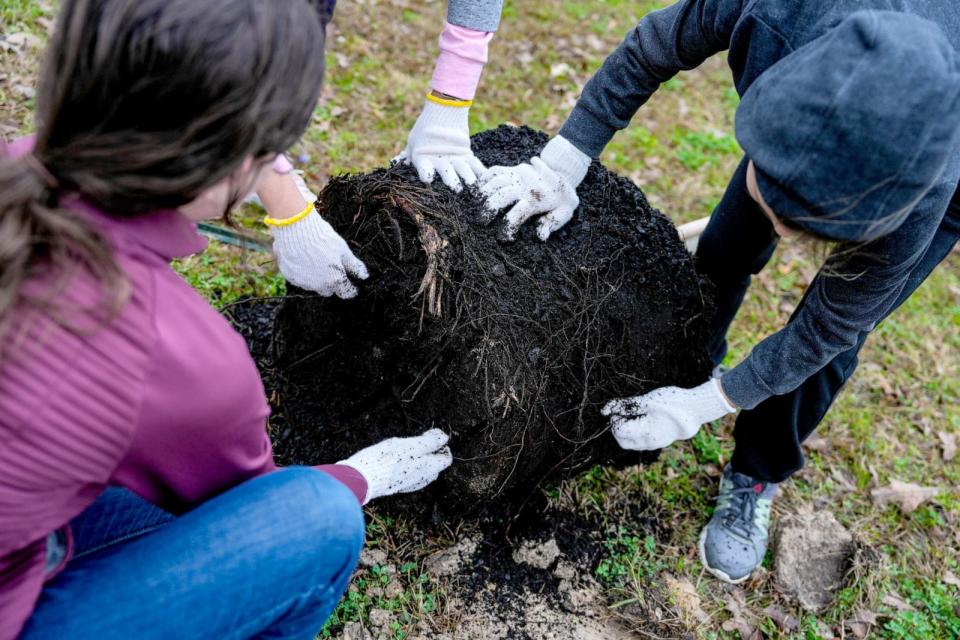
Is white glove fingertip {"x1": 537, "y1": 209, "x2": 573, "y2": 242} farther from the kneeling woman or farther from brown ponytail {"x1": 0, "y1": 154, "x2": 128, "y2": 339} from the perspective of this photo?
brown ponytail {"x1": 0, "y1": 154, "x2": 128, "y2": 339}

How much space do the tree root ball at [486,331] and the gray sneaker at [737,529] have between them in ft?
1.58

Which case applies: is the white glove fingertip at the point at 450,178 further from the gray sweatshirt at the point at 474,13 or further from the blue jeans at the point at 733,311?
the blue jeans at the point at 733,311

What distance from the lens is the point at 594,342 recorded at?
7.00ft

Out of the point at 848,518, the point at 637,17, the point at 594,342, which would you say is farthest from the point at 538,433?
the point at 637,17

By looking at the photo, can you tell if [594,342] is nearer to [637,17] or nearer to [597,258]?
[597,258]

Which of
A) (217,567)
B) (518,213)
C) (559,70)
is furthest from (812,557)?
(559,70)

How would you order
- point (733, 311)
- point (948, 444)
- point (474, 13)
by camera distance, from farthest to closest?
point (948, 444) < point (733, 311) < point (474, 13)

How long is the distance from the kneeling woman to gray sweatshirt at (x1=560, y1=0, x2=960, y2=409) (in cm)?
108

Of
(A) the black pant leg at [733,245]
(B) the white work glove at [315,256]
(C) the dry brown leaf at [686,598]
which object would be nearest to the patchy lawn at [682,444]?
(C) the dry brown leaf at [686,598]

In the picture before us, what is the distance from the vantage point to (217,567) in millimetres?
1286

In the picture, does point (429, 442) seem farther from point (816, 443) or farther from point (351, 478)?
point (816, 443)

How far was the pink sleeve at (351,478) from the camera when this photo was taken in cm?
174

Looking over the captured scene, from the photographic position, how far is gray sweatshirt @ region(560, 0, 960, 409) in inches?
63.1

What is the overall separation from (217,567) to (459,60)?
4.98 feet
